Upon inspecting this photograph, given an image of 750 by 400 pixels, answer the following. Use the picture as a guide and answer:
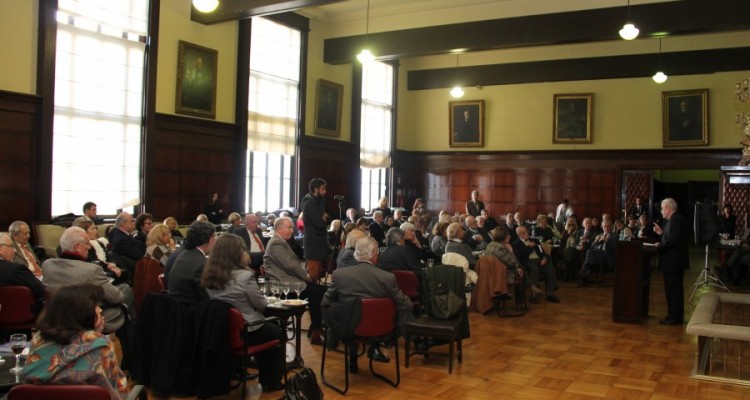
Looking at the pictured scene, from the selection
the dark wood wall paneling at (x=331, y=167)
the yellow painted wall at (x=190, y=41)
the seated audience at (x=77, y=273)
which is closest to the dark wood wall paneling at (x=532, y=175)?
the dark wood wall paneling at (x=331, y=167)

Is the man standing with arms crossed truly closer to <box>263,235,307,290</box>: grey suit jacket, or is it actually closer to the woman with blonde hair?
the woman with blonde hair

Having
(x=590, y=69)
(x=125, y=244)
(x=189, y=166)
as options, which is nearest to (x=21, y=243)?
(x=125, y=244)

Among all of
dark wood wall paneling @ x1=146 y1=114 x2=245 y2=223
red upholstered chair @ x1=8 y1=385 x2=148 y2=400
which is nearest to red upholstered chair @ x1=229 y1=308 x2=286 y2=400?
red upholstered chair @ x1=8 y1=385 x2=148 y2=400

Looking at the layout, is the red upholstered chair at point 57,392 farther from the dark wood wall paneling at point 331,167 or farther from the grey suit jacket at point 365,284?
the dark wood wall paneling at point 331,167

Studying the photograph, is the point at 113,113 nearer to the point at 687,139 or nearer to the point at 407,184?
the point at 407,184

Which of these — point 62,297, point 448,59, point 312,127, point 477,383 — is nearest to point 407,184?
point 448,59

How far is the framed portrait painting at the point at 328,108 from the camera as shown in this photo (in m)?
14.6

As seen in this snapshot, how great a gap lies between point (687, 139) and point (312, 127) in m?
9.35

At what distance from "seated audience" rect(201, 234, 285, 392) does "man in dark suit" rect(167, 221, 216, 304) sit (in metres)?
0.09

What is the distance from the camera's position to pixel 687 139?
51.5 ft

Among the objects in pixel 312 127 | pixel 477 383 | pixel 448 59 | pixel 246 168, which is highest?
pixel 448 59

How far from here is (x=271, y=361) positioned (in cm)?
482

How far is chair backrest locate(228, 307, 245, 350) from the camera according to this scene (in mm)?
4324

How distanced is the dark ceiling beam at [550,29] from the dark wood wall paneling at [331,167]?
81.0 inches
